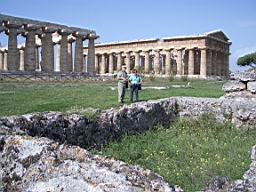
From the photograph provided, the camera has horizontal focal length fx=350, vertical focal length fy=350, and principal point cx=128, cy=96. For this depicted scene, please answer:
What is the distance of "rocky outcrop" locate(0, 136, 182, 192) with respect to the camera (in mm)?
3928

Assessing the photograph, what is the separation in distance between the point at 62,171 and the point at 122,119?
679 centimetres

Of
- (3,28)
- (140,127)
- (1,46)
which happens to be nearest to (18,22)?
(3,28)

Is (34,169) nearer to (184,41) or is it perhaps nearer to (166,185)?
(166,185)

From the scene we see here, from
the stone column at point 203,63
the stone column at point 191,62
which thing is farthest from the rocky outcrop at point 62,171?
the stone column at point 191,62

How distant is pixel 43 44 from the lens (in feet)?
179

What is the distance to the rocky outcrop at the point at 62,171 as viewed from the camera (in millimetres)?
3928

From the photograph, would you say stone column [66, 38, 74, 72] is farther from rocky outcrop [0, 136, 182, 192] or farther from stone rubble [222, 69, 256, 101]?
rocky outcrop [0, 136, 182, 192]

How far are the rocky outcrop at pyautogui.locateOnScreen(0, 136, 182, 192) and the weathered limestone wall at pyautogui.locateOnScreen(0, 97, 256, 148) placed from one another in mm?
2459

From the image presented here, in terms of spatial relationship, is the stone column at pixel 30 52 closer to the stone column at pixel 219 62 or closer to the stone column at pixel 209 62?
the stone column at pixel 209 62

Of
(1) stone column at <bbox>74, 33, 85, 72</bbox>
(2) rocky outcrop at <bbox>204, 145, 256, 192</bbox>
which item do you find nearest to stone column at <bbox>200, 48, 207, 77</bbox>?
(1) stone column at <bbox>74, 33, 85, 72</bbox>

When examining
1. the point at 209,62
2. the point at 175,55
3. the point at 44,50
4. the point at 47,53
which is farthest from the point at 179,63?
the point at 44,50

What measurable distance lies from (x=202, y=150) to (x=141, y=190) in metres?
6.22

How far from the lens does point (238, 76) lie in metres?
14.2

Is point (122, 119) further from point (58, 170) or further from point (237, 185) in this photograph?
point (58, 170)
